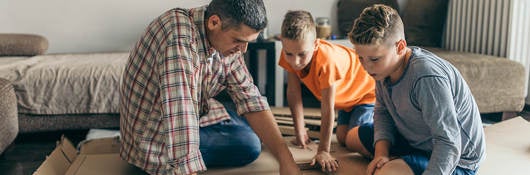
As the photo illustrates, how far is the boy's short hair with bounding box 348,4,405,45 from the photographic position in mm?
1435

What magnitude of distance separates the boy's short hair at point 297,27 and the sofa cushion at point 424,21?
5.84 feet

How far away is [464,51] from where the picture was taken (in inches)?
127

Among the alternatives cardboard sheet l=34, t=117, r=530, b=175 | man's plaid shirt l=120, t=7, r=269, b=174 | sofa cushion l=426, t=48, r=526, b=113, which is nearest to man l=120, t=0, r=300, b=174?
man's plaid shirt l=120, t=7, r=269, b=174

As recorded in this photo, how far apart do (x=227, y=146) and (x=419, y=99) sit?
0.74 m

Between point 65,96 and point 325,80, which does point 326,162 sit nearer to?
point 325,80

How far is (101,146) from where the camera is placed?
2.15 metres

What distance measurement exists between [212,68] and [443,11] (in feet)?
7.11

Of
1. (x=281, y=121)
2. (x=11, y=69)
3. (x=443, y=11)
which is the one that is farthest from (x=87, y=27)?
(x=443, y=11)

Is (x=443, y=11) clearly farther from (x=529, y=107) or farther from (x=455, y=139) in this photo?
(x=455, y=139)

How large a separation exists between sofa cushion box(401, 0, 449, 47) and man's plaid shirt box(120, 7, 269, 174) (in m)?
1.93

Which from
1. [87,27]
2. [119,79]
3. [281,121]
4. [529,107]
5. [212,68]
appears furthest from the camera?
[87,27]

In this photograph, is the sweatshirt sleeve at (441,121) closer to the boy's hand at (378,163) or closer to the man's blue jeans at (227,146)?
the boy's hand at (378,163)

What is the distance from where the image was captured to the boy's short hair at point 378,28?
143 cm

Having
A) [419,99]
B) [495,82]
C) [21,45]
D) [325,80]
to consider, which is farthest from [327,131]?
[21,45]
